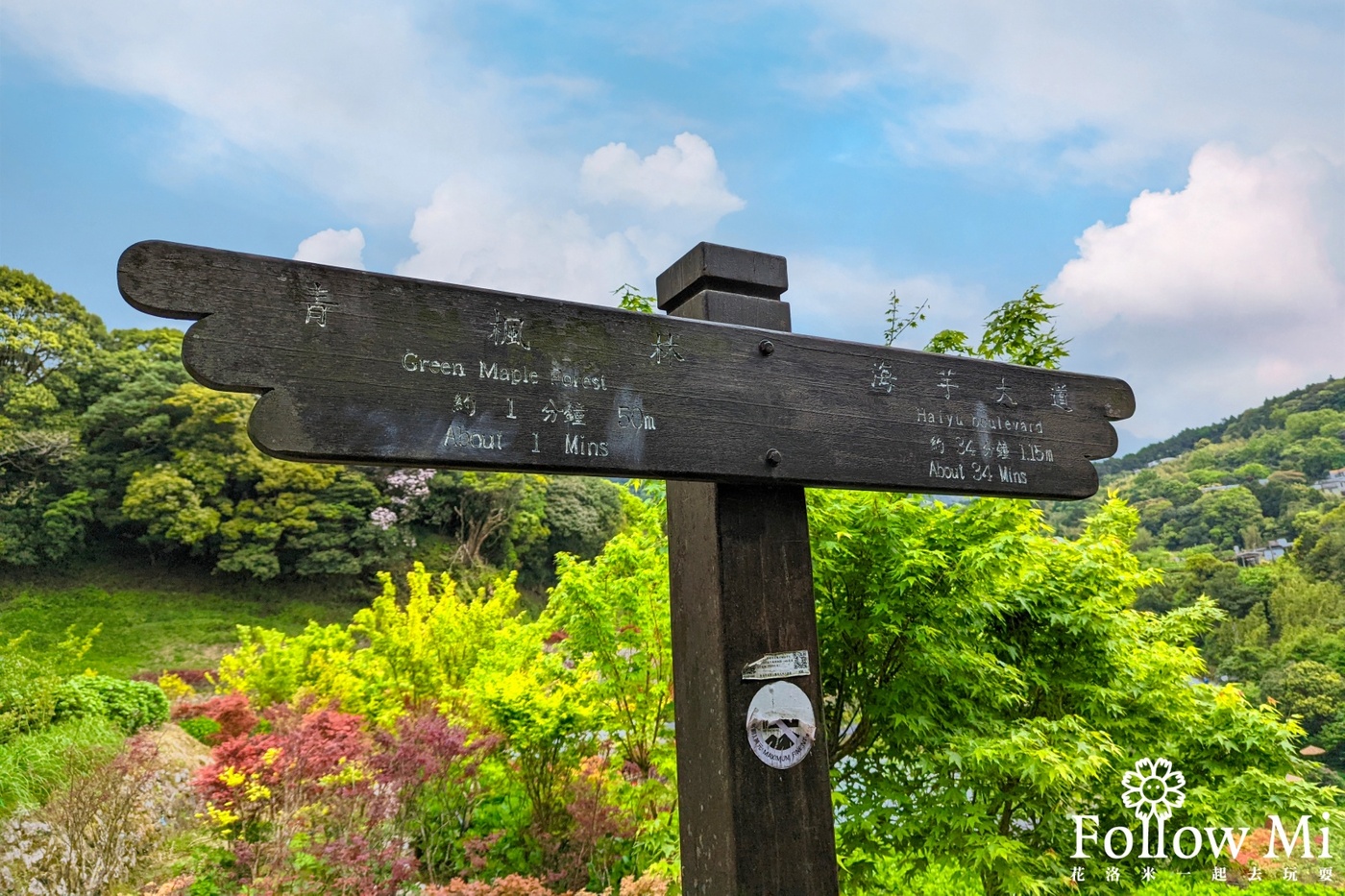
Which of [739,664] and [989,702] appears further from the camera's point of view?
[989,702]

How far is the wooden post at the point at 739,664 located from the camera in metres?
1.61

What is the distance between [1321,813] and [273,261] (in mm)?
4760

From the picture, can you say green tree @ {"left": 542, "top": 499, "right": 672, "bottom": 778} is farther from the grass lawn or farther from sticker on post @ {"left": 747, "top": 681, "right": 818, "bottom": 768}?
the grass lawn

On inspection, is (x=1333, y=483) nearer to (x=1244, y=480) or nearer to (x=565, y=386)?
(x=1244, y=480)

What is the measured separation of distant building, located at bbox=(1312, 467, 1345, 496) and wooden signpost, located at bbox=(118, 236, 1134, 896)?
128 ft

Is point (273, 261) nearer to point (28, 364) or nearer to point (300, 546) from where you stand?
point (300, 546)

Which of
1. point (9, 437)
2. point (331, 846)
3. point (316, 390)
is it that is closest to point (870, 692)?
point (316, 390)

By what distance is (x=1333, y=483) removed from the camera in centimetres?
3488

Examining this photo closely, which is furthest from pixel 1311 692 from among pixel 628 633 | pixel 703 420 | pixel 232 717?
pixel 703 420

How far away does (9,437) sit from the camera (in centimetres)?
1773

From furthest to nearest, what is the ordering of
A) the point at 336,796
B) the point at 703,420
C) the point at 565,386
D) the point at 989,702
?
the point at 336,796, the point at 989,702, the point at 703,420, the point at 565,386

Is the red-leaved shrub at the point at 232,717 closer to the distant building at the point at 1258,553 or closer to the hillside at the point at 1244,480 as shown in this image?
the hillside at the point at 1244,480

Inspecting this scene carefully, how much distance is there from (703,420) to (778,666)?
556 millimetres

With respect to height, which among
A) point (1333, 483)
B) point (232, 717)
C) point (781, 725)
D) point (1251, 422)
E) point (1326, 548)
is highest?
point (1251, 422)
